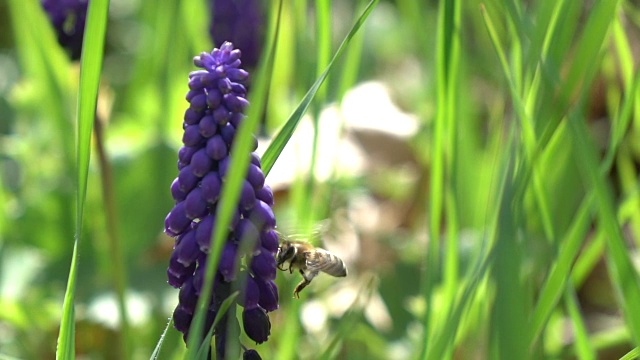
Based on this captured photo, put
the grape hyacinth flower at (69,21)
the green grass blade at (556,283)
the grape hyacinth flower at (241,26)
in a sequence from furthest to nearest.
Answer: the grape hyacinth flower at (241,26)
the grape hyacinth flower at (69,21)
the green grass blade at (556,283)

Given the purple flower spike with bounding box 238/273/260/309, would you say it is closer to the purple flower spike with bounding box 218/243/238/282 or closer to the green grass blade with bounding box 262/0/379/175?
the purple flower spike with bounding box 218/243/238/282

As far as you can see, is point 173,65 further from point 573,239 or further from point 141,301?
point 573,239

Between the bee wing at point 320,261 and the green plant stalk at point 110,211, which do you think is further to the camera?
the green plant stalk at point 110,211

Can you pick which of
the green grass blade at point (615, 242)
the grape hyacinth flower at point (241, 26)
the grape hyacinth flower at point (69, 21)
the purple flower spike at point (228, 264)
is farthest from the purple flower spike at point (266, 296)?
the grape hyacinth flower at point (241, 26)

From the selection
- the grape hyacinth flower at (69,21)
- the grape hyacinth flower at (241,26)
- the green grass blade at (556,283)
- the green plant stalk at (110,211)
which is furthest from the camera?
the grape hyacinth flower at (241,26)

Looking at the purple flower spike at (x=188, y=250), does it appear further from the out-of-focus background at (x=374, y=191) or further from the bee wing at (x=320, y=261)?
the bee wing at (x=320, y=261)

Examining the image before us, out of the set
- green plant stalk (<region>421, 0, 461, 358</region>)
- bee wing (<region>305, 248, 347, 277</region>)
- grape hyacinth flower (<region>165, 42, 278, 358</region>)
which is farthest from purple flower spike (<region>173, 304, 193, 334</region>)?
green plant stalk (<region>421, 0, 461, 358</region>)

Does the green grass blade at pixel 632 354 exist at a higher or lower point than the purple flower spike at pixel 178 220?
lower
